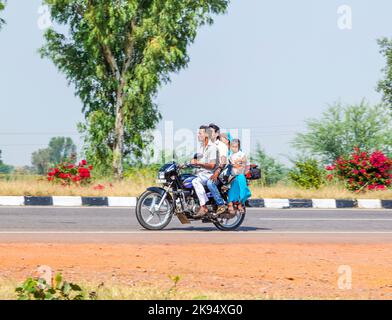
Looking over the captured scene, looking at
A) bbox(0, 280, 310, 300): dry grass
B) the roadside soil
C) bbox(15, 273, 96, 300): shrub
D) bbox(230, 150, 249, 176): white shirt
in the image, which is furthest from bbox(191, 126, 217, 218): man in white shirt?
bbox(15, 273, 96, 300): shrub

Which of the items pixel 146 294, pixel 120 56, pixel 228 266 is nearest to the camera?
pixel 146 294

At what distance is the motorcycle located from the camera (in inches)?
561

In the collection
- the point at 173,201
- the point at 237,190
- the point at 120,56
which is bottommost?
the point at 173,201

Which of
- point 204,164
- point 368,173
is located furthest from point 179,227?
point 368,173

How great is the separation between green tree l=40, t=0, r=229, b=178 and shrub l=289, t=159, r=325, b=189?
25.4 ft

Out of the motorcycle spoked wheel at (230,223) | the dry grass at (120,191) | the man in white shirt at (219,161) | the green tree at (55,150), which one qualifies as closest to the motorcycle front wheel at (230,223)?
the motorcycle spoked wheel at (230,223)

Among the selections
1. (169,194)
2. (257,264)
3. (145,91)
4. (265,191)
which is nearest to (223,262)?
(257,264)

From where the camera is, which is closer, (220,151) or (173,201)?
(220,151)

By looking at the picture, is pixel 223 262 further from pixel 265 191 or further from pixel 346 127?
pixel 346 127

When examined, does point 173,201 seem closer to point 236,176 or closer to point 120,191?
point 236,176

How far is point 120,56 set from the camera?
3659cm

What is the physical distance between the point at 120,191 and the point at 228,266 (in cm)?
1266

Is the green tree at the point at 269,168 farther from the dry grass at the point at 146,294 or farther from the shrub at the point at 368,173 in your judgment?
the dry grass at the point at 146,294

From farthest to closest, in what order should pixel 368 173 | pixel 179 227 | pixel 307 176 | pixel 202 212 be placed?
pixel 307 176 < pixel 368 173 < pixel 179 227 < pixel 202 212
